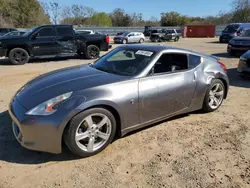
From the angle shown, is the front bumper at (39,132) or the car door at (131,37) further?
the car door at (131,37)

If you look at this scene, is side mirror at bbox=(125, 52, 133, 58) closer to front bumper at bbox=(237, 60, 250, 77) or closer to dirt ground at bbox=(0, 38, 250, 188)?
dirt ground at bbox=(0, 38, 250, 188)

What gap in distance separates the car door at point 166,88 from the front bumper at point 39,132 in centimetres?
126

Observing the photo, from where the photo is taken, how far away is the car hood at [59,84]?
2.96 metres

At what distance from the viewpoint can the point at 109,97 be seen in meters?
2.97

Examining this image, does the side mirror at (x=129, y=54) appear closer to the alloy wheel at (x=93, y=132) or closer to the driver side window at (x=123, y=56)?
the driver side window at (x=123, y=56)

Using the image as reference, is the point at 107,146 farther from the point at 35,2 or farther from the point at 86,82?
the point at 35,2

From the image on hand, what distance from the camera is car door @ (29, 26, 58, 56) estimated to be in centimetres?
1038

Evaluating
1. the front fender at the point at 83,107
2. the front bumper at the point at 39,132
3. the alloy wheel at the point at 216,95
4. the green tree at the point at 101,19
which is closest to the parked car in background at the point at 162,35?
the alloy wheel at the point at 216,95

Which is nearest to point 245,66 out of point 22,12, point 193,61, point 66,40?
point 193,61

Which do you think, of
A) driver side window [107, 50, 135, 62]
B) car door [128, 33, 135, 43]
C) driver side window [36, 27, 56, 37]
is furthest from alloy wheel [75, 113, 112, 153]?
car door [128, 33, 135, 43]

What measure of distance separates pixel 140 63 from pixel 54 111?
1575 mm

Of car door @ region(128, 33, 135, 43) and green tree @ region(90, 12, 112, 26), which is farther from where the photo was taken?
green tree @ region(90, 12, 112, 26)

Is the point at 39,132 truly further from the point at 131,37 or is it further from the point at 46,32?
the point at 131,37

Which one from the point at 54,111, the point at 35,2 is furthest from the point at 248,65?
the point at 35,2
